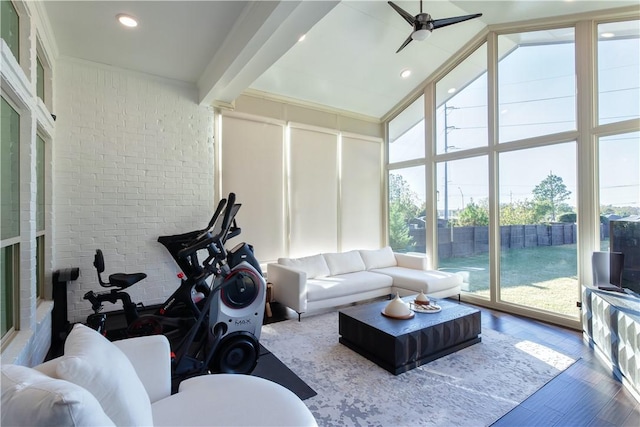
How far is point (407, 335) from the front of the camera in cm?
271

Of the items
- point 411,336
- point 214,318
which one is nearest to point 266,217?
point 214,318

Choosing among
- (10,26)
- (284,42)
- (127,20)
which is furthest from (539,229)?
(10,26)

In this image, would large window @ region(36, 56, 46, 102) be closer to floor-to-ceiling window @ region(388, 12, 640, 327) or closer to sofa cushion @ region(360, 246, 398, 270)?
sofa cushion @ region(360, 246, 398, 270)

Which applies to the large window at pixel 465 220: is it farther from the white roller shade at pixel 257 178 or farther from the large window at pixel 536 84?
the white roller shade at pixel 257 178

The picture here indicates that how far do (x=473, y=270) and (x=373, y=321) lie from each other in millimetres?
2670

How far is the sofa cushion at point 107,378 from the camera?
3.42 ft

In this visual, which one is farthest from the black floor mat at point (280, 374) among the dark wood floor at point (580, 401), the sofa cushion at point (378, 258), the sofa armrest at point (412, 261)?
the sofa armrest at point (412, 261)

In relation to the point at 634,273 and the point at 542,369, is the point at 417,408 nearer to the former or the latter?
the point at 542,369

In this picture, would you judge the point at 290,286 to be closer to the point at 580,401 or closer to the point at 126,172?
the point at 126,172

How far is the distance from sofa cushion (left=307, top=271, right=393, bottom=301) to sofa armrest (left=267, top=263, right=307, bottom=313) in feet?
0.50

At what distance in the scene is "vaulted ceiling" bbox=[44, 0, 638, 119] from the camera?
2676mm

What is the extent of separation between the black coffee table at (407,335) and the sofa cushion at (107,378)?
201 cm

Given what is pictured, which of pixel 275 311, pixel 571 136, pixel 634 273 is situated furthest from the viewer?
pixel 275 311

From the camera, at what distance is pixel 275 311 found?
14.4ft
